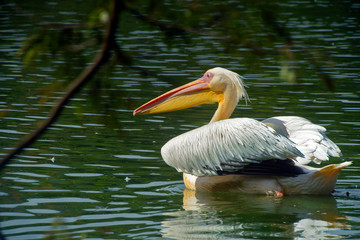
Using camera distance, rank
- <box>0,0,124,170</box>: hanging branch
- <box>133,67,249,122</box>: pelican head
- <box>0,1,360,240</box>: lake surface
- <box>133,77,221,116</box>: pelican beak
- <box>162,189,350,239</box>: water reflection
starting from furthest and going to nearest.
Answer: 1. <box>133,77,221,116</box>: pelican beak
2. <box>133,67,249,122</box>: pelican head
3. <box>162,189,350,239</box>: water reflection
4. <box>0,1,360,240</box>: lake surface
5. <box>0,0,124,170</box>: hanging branch

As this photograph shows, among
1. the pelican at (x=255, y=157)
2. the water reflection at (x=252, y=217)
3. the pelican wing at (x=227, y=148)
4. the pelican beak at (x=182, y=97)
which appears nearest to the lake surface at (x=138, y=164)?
the water reflection at (x=252, y=217)

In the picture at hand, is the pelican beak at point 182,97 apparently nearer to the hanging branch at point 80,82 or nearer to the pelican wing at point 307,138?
the pelican wing at point 307,138

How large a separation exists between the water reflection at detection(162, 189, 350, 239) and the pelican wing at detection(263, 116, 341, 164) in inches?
14.5

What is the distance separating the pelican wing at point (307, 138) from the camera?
5.11 metres

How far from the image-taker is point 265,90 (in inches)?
382

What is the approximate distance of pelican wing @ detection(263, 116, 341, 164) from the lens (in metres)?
5.11

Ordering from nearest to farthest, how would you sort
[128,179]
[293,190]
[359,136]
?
[293,190] → [128,179] → [359,136]

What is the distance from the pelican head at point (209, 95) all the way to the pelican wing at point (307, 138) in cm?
51

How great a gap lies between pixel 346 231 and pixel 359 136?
10.00 feet

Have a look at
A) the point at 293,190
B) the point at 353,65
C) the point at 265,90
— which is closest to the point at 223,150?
the point at 293,190

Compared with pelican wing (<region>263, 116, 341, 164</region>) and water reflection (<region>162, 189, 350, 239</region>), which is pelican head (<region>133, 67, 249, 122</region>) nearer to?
pelican wing (<region>263, 116, 341, 164</region>)

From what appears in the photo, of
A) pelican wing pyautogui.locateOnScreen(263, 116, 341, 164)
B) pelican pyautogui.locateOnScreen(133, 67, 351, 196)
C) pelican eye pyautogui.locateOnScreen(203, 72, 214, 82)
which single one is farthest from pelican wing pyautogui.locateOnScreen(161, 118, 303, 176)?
pelican eye pyautogui.locateOnScreen(203, 72, 214, 82)

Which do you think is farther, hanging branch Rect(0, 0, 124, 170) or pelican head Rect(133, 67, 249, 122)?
pelican head Rect(133, 67, 249, 122)

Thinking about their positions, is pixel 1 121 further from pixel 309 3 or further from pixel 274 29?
pixel 309 3
